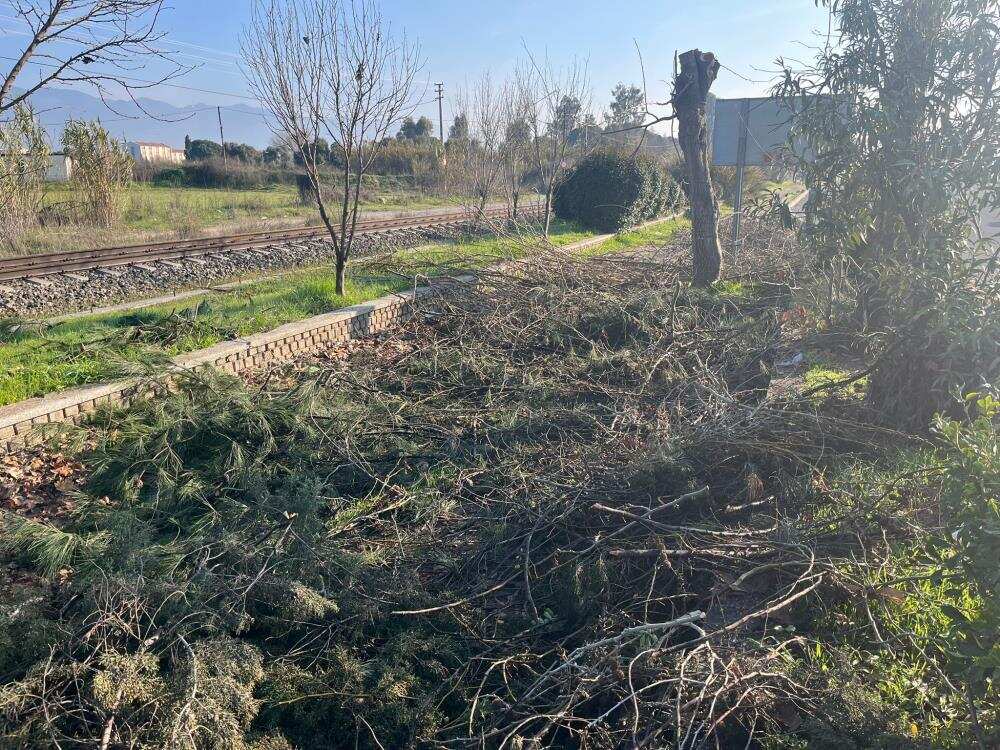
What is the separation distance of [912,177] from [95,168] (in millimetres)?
17533

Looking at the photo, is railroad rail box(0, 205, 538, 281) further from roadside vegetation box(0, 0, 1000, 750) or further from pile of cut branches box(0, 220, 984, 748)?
pile of cut branches box(0, 220, 984, 748)

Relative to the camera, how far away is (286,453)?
17.7 ft

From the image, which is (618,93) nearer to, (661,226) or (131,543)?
(661,226)

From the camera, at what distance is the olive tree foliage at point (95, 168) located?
54.9ft

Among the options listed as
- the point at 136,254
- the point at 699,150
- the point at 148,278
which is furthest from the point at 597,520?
the point at 136,254

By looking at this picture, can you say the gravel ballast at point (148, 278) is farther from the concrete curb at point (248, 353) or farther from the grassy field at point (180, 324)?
the concrete curb at point (248, 353)

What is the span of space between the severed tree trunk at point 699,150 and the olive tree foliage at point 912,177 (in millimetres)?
4802

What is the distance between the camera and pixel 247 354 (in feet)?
23.7

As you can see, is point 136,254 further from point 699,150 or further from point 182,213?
point 699,150

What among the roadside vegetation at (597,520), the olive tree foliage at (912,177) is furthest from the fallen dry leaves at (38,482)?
the olive tree foliage at (912,177)

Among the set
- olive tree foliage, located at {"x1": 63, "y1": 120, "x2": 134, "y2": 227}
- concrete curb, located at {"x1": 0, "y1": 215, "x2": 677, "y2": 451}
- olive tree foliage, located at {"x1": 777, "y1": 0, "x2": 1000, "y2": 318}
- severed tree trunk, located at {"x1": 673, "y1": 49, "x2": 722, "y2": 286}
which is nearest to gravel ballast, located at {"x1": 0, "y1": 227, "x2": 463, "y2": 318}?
concrete curb, located at {"x1": 0, "y1": 215, "x2": 677, "y2": 451}

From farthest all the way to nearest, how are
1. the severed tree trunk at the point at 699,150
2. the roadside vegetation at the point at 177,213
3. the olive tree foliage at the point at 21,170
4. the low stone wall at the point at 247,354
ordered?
the roadside vegetation at the point at 177,213
the olive tree foliage at the point at 21,170
the severed tree trunk at the point at 699,150
the low stone wall at the point at 247,354

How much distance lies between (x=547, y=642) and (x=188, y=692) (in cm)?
159

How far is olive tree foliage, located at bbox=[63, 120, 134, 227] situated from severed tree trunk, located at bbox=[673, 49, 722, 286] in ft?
44.7
